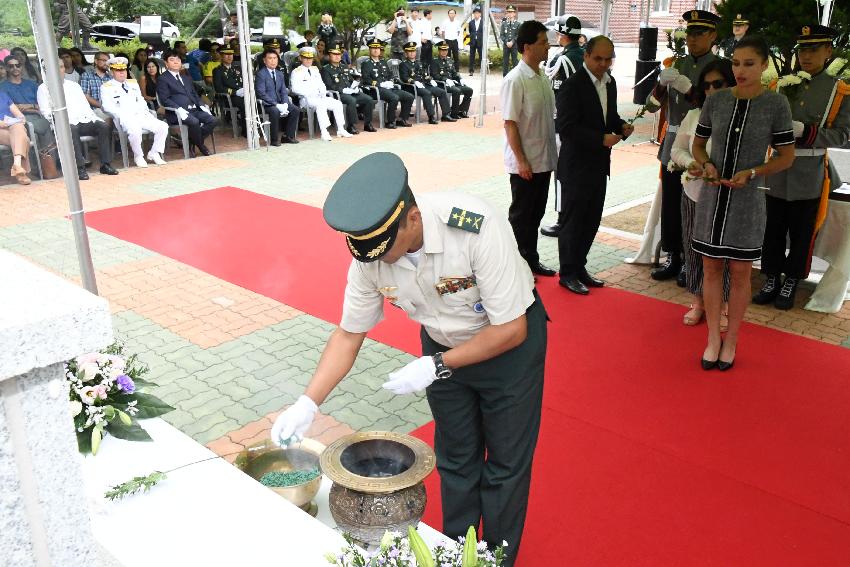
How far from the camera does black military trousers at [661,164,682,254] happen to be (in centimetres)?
572

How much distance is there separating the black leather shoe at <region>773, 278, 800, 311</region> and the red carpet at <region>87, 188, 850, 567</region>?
486 mm

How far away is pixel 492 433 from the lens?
2.55 m

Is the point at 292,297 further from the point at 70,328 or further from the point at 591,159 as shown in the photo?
the point at 70,328

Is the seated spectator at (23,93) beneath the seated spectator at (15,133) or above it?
above

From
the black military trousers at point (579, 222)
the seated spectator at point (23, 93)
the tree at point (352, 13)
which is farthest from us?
the tree at point (352, 13)

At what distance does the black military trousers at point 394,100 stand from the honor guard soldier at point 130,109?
434 centimetres

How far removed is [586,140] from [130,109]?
7.25 metres

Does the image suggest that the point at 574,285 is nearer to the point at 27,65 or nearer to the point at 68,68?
the point at 27,65

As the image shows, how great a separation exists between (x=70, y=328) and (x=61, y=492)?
317mm

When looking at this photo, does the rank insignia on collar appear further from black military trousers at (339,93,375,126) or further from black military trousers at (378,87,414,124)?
black military trousers at (378,87,414,124)

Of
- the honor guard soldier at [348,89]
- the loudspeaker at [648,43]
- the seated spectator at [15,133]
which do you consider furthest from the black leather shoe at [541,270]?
the loudspeaker at [648,43]

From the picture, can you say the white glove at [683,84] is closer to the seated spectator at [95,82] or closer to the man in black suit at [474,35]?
the seated spectator at [95,82]

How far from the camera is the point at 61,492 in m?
1.29

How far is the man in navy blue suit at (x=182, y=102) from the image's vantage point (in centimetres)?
1085
